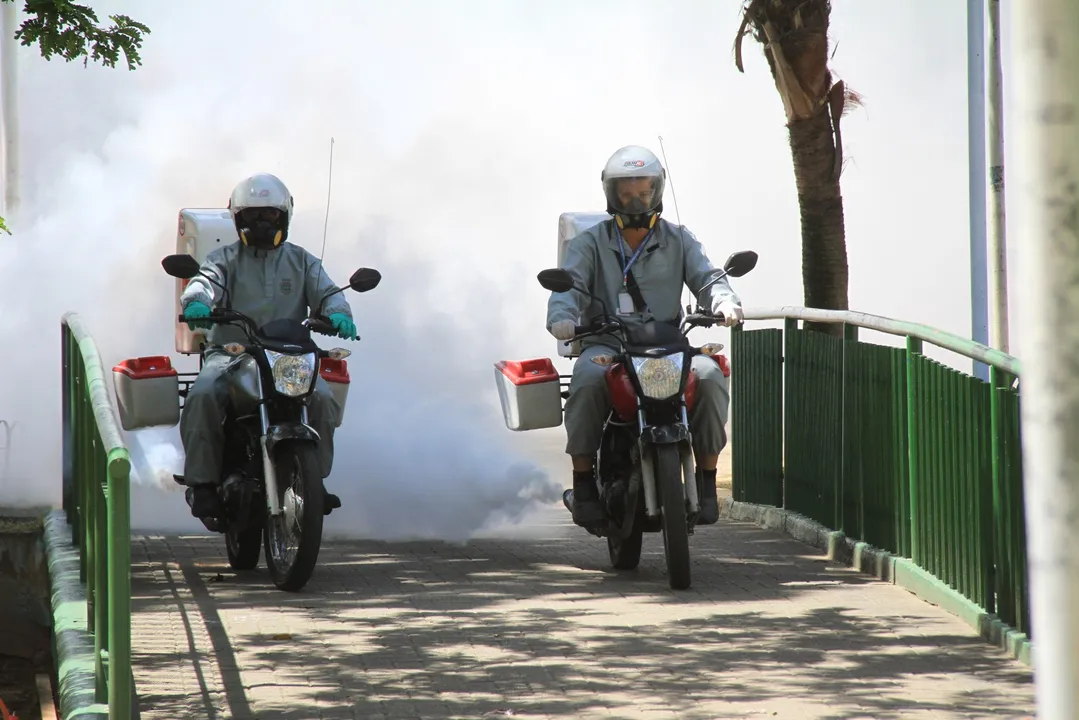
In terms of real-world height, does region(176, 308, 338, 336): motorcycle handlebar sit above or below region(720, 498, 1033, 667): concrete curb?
above

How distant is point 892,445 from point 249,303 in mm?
3013

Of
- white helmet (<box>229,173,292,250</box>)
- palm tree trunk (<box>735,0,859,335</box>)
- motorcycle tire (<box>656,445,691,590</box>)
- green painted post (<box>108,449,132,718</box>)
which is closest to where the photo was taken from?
green painted post (<box>108,449,132,718</box>)

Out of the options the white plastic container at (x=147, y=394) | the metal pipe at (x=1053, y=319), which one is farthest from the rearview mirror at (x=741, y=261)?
the metal pipe at (x=1053, y=319)

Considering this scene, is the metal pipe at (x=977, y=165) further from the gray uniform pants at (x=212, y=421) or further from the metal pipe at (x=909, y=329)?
the gray uniform pants at (x=212, y=421)

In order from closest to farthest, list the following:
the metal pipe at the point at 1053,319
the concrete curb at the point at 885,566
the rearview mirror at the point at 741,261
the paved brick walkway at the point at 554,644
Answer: the metal pipe at the point at 1053,319
the paved brick walkway at the point at 554,644
the concrete curb at the point at 885,566
the rearview mirror at the point at 741,261

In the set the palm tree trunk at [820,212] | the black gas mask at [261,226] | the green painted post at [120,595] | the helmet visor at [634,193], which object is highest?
the palm tree trunk at [820,212]

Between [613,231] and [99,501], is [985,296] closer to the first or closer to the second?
[613,231]

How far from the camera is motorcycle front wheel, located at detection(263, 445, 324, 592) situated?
7336 mm

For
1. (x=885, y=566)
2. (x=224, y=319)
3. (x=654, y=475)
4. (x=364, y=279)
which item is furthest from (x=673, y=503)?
(x=224, y=319)

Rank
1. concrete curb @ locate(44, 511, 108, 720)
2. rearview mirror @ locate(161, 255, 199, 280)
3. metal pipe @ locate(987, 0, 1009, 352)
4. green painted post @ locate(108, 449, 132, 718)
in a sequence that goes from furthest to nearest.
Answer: metal pipe @ locate(987, 0, 1009, 352), rearview mirror @ locate(161, 255, 199, 280), concrete curb @ locate(44, 511, 108, 720), green painted post @ locate(108, 449, 132, 718)

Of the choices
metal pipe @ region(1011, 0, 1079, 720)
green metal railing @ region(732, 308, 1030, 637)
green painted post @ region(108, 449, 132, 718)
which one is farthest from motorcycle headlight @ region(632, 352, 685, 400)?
metal pipe @ region(1011, 0, 1079, 720)

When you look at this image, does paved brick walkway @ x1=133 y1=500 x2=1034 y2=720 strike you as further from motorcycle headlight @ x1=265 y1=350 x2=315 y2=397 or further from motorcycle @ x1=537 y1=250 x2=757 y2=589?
motorcycle headlight @ x1=265 y1=350 x2=315 y2=397

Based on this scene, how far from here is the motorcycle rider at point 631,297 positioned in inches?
300

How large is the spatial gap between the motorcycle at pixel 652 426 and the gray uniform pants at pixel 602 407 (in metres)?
0.05
